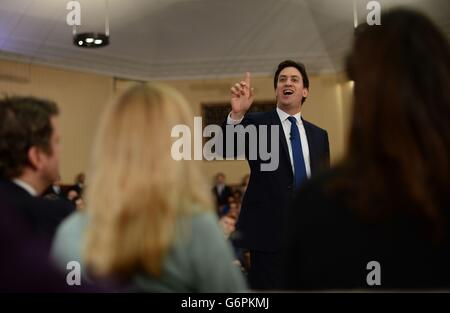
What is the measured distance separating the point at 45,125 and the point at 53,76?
1027 millimetres

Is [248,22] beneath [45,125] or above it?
above

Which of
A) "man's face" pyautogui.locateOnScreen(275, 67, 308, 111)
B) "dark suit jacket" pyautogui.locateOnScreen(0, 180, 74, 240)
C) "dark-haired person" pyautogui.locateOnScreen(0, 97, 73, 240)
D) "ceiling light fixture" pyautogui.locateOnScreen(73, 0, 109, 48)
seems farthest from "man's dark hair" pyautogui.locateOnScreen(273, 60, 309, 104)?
"dark suit jacket" pyautogui.locateOnScreen(0, 180, 74, 240)

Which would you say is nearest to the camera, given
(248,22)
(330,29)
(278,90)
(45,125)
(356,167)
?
(356,167)

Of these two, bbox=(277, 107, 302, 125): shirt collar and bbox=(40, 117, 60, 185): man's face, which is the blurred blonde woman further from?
bbox=(277, 107, 302, 125): shirt collar

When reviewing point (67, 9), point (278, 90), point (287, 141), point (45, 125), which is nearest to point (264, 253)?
point (287, 141)

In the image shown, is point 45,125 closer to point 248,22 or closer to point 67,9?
point 67,9

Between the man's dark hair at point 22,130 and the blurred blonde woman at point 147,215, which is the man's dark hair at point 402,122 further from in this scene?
the man's dark hair at point 22,130

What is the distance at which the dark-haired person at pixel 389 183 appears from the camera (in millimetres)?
865

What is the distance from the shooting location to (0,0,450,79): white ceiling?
2006mm

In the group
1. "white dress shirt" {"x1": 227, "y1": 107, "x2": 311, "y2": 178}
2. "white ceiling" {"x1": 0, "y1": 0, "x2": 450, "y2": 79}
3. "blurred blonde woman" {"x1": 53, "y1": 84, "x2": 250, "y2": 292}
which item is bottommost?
"blurred blonde woman" {"x1": 53, "y1": 84, "x2": 250, "y2": 292}

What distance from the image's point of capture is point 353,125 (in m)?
0.91

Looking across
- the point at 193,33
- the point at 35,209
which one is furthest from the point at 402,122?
the point at 193,33

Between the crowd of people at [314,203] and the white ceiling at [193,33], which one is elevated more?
the white ceiling at [193,33]

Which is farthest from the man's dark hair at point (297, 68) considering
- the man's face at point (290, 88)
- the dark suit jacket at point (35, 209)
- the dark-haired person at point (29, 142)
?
the dark suit jacket at point (35, 209)
